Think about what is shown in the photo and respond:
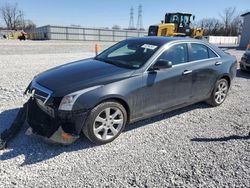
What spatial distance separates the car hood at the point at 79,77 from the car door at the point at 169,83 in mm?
468

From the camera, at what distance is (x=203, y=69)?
470 cm

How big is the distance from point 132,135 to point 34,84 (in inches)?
71.1

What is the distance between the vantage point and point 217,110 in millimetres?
5156

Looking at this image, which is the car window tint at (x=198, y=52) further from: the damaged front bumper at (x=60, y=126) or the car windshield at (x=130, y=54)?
the damaged front bumper at (x=60, y=126)

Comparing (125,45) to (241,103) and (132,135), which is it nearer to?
(132,135)

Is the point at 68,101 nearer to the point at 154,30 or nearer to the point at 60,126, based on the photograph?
the point at 60,126

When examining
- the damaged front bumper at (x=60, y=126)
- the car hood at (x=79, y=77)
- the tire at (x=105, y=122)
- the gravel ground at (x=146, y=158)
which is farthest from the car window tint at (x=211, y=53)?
the damaged front bumper at (x=60, y=126)

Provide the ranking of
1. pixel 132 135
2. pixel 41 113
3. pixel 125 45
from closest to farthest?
pixel 41 113 < pixel 132 135 < pixel 125 45

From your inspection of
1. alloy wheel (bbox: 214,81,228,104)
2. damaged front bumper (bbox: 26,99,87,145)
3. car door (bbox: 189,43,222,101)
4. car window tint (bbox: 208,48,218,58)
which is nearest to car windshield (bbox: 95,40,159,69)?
car door (bbox: 189,43,222,101)

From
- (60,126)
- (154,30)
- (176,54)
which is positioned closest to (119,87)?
(60,126)

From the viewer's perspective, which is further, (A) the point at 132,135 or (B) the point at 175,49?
(B) the point at 175,49

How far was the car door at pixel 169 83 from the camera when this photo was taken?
390cm

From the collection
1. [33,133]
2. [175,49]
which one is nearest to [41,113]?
[33,133]

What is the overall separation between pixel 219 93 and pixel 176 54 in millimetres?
1690
